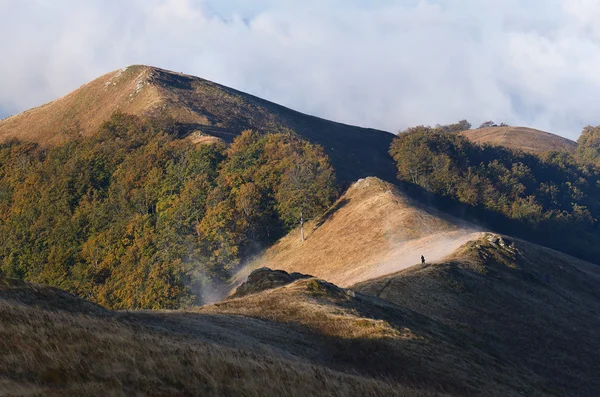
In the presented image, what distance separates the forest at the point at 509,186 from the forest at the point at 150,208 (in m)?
36.0

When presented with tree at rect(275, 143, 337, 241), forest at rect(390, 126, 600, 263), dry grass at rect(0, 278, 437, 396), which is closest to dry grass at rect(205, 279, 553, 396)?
dry grass at rect(0, 278, 437, 396)

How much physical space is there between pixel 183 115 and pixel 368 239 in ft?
247

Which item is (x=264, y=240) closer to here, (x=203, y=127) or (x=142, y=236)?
(x=142, y=236)

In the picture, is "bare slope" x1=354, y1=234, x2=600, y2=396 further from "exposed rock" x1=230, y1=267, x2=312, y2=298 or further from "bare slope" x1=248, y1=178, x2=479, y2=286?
"exposed rock" x1=230, y1=267, x2=312, y2=298

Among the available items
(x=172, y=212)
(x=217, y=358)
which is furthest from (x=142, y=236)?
(x=217, y=358)

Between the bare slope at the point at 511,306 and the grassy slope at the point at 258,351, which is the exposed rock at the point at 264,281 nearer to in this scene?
the grassy slope at the point at 258,351

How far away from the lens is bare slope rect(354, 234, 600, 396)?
130 feet

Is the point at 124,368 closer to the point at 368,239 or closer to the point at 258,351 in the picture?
the point at 258,351

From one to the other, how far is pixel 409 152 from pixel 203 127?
164 ft

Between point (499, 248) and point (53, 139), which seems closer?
point (499, 248)

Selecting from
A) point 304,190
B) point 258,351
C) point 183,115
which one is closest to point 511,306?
point 258,351

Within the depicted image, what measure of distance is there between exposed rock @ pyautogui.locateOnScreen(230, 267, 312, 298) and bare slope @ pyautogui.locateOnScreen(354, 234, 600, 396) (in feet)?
24.9

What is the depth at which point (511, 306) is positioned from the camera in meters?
47.6

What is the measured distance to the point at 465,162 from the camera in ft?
443
